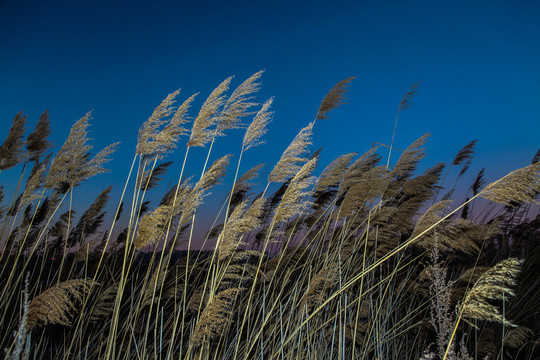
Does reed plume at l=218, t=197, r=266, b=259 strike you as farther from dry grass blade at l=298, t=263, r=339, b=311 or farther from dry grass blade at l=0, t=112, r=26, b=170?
dry grass blade at l=0, t=112, r=26, b=170

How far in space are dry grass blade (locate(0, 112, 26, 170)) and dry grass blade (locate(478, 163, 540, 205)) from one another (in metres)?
4.39

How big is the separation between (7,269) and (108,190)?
1.62 m

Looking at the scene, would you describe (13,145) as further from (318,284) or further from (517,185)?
(517,185)

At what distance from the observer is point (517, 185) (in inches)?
92.5

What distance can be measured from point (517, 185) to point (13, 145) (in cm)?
460

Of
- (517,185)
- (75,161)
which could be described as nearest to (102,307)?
(75,161)

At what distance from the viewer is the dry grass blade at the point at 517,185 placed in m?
2.33

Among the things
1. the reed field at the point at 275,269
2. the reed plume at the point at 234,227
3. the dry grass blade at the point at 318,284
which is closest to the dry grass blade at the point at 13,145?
the reed field at the point at 275,269

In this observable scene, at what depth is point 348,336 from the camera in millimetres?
2953

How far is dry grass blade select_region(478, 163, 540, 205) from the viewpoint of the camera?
2330 millimetres

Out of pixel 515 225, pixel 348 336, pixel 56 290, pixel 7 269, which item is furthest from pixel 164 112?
pixel 515 225

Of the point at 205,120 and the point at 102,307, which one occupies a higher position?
the point at 205,120

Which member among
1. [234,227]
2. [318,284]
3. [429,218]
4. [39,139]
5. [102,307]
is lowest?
[102,307]

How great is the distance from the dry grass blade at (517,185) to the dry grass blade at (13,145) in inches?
173
